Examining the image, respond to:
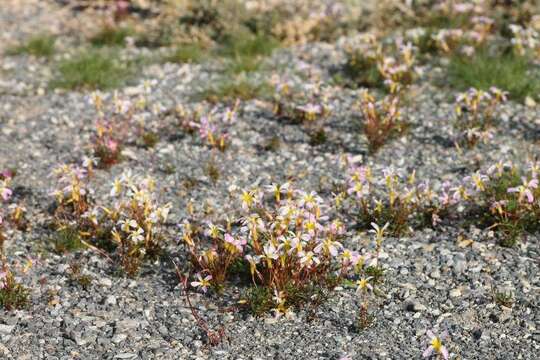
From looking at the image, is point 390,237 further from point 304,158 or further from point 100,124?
point 100,124

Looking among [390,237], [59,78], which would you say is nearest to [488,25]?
[390,237]

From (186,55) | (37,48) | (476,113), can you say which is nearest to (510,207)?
(476,113)

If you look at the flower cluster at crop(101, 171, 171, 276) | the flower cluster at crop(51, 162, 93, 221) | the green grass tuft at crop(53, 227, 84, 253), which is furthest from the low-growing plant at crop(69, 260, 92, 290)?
the flower cluster at crop(51, 162, 93, 221)

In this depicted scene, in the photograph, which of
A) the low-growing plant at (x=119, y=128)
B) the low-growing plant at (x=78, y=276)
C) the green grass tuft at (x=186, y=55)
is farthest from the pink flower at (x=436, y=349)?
the green grass tuft at (x=186, y=55)

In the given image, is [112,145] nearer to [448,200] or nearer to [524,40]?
[448,200]

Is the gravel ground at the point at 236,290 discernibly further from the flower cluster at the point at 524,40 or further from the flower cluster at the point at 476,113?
the flower cluster at the point at 524,40

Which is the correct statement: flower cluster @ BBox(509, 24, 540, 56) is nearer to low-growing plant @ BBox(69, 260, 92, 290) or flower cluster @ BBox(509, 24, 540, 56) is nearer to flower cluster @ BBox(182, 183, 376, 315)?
flower cluster @ BBox(182, 183, 376, 315)
